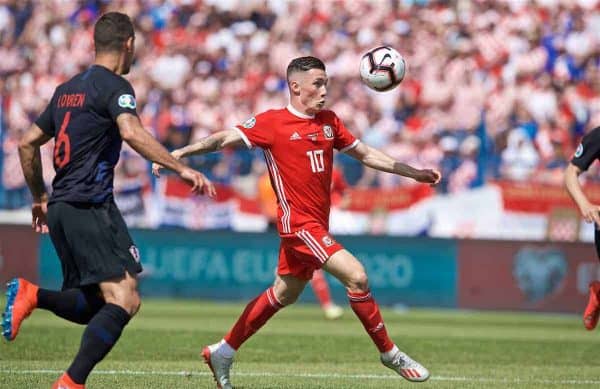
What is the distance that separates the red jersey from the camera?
912cm

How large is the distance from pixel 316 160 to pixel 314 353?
143 inches

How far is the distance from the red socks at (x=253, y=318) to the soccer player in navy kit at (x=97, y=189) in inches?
71.3

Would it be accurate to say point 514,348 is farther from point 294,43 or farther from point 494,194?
point 294,43

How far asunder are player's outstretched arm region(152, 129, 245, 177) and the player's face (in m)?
0.61

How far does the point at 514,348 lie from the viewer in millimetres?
13352

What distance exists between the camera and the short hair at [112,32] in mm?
7324

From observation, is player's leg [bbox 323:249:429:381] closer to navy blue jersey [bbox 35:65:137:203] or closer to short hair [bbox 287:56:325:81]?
short hair [bbox 287:56:325:81]

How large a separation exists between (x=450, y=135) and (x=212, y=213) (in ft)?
15.0

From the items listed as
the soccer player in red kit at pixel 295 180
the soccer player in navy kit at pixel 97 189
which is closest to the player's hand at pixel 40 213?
the soccer player in navy kit at pixel 97 189

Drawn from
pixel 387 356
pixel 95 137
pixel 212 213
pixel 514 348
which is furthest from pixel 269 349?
pixel 212 213

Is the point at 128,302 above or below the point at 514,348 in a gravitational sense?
above

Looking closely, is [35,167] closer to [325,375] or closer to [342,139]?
[342,139]

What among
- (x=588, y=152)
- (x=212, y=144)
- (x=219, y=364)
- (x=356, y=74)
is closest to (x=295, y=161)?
(x=212, y=144)

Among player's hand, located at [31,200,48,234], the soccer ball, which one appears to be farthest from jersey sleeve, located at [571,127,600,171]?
player's hand, located at [31,200,48,234]
